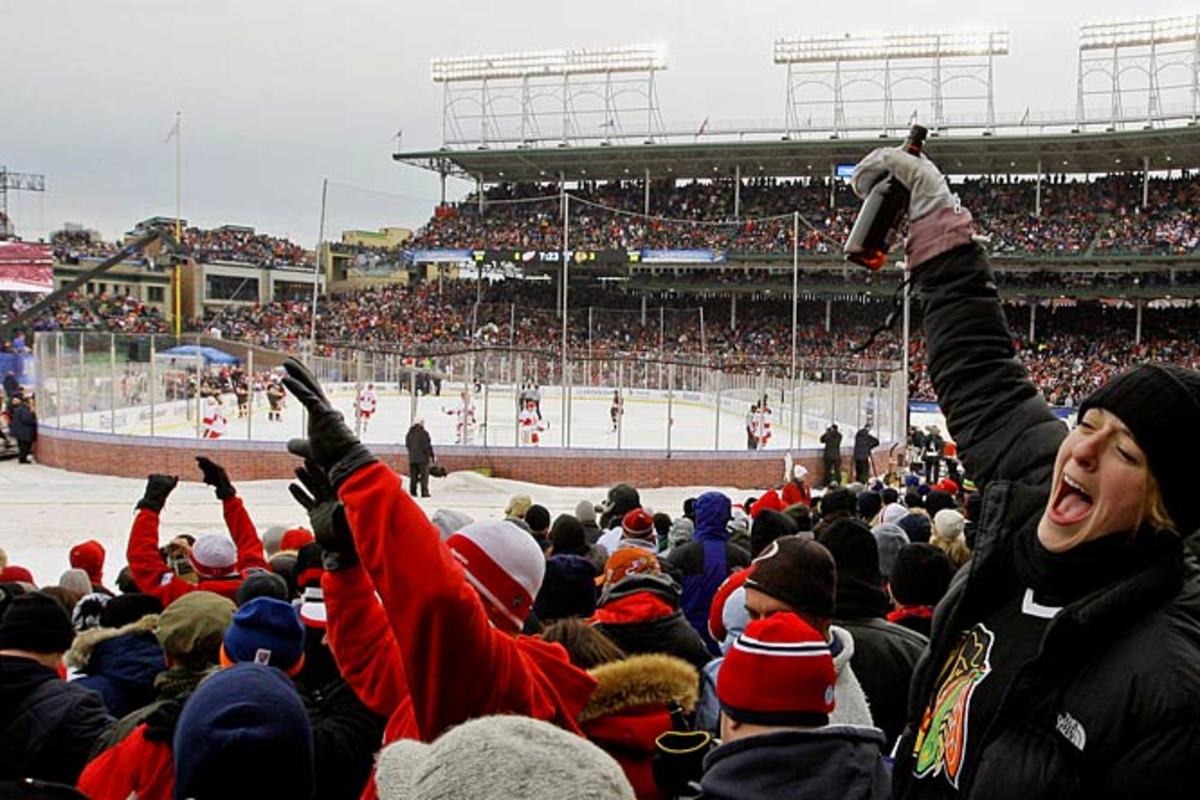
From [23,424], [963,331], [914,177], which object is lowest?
[23,424]

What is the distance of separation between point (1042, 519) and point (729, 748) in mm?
843

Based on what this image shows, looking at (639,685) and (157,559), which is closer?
(639,685)

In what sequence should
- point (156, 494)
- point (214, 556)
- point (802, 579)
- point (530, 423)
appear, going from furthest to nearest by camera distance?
point (530, 423)
point (156, 494)
point (214, 556)
point (802, 579)

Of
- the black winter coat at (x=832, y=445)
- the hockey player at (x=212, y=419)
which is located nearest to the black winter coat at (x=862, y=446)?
the black winter coat at (x=832, y=445)

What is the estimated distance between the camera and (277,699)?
223cm

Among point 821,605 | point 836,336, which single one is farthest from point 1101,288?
point 821,605

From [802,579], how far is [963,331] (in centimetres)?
99

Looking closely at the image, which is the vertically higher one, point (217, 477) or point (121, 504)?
point (217, 477)

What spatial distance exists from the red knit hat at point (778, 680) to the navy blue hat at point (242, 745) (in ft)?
3.21

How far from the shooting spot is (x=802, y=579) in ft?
11.3

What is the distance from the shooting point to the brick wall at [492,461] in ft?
79.6

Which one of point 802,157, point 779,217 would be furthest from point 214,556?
point 802,157

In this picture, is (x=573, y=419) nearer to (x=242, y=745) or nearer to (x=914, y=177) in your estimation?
(x=914, y=177)

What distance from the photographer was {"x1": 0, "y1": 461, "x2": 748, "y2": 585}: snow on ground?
15.5 metres
